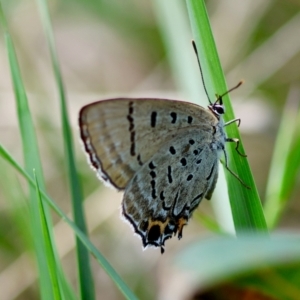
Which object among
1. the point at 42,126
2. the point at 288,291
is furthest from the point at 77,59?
the point at 288,291

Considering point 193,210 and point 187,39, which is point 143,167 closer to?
point 193,210

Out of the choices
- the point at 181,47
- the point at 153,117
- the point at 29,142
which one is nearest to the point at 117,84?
the point at 181,47

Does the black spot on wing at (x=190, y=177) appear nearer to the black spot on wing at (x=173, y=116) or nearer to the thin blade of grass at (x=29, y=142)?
the black spot on wing at (x=173, y=116)

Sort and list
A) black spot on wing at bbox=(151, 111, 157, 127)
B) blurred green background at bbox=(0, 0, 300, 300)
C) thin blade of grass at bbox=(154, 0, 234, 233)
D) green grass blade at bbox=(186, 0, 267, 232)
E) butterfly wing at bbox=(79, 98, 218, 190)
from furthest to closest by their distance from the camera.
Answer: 1. blurred green background at bbox=(0, 0, 300, 300)
2. thin blade of grass at bbox=(154, 0, 234, 233)
3. black spot on wing at bbox=(151, 111, 157, 127)
4. butterfly wing at bbox=(79, 98, 218, 190)
5. green grass blade at bbox=(186, 0, 267, 232)

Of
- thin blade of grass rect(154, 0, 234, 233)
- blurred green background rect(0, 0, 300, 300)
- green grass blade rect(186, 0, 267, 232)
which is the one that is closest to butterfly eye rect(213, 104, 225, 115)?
green grass blade rect(186, 0, 267, 232)

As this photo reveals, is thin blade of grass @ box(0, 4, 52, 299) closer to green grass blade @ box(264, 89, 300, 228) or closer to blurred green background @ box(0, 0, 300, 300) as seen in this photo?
blurred green background @ box(0, 0, 300, 300)
